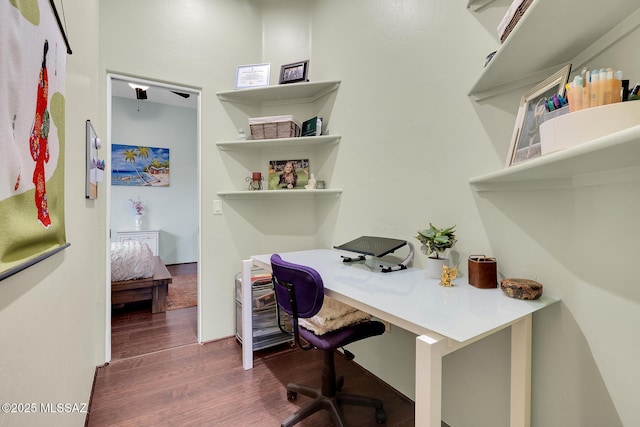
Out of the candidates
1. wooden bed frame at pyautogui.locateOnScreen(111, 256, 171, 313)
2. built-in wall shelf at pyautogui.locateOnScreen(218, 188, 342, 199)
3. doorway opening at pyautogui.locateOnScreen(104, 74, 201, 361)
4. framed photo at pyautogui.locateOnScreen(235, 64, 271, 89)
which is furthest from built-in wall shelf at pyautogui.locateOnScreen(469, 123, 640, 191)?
doorway opening at pyautogui.locateOnScreen(104, 74, 201, 361)

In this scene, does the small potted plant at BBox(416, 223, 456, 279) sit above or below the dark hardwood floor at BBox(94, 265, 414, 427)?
above

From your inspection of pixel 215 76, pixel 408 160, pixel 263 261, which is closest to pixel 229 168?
pixel 215 76

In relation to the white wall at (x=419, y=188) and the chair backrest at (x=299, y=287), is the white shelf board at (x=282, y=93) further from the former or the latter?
the chair backrest at (x=299, y=287)

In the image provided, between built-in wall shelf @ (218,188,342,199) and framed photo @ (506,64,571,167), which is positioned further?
built-in wall shelf @ (218,188,342,199)

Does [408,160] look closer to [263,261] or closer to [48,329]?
[263,261]

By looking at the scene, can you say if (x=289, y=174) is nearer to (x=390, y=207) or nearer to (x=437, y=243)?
(x=390, y=207)

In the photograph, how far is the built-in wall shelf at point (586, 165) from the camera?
21.9 inches

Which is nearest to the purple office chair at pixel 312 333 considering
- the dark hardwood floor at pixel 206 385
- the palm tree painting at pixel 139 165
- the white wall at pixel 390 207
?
the dark hardwood floor at pixel 206 385

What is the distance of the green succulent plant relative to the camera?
139cm

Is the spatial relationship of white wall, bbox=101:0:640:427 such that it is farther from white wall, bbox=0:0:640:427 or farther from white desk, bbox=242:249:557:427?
white desk, bbox=242:249:557:427

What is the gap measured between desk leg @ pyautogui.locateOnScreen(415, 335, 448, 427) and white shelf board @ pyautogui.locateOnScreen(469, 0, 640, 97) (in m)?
0.94

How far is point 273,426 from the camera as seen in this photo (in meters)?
1.51

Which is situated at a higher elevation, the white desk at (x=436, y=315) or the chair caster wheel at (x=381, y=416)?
the white desk at (x=436, y=315)

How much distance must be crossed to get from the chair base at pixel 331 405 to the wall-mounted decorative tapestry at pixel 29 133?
4.29 ft
